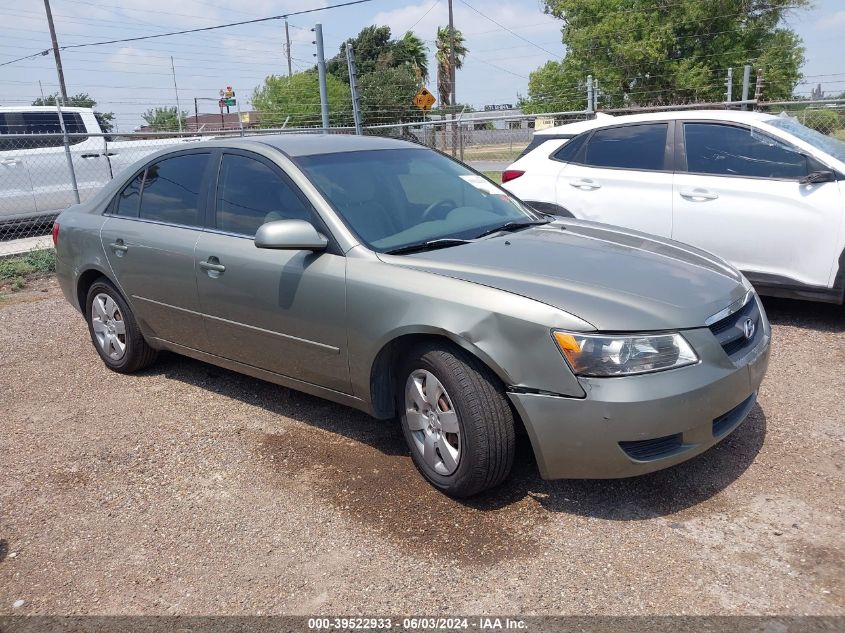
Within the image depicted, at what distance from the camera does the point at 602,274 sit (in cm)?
324

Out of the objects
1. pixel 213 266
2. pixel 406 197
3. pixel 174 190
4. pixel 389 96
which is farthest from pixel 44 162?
pixel 389 96

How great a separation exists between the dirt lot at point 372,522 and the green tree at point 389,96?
4128cm

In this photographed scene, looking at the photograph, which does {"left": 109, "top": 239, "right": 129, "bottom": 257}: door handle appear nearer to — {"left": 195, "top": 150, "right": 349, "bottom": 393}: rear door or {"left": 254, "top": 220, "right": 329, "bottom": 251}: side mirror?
{"left": 195, "top": 150, "right": 349, "bottom": 393}: rear door

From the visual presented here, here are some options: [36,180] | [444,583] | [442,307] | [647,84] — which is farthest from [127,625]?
[647,84]

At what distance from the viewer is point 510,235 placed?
153 inches

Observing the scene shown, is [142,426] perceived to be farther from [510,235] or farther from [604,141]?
[604,141]

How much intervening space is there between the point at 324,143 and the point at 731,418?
2.68 metres

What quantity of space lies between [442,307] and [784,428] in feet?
6.81

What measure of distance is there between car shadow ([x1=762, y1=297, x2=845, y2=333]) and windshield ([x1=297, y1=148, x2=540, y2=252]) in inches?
103

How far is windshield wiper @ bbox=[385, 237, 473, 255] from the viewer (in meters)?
3.58

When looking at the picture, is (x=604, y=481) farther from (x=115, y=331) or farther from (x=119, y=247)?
(x=115, y=331)

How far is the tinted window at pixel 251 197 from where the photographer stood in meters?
3.91

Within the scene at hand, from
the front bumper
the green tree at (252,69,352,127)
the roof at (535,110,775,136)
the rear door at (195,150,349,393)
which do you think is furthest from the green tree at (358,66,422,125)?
the front bumper

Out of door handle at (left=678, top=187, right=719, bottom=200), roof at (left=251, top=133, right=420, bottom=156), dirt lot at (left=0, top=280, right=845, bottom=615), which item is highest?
roof at (left=251, top=133, right=420, bottom=156)
